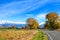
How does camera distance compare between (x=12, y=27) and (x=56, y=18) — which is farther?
(x=56, y=18)

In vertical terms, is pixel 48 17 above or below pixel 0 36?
above

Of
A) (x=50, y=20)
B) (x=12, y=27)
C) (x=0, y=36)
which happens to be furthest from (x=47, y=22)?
(x=0, y=36)

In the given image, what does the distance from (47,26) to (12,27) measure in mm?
94092

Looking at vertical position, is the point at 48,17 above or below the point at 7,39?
above

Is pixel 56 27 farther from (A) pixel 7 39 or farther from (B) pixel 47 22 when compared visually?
(A) pixel 7 39

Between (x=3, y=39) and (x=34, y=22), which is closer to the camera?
(x=3, y=39)

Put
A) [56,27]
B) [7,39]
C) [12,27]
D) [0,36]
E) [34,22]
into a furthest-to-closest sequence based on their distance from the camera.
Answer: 1. [34,22]
2. [56,27]
3. [12,27]
4. [0,36]
5. [7,39]

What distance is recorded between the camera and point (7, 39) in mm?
18000

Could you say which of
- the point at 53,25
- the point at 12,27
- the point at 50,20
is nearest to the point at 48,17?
the point at 50,20

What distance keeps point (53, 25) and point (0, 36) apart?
328 ft

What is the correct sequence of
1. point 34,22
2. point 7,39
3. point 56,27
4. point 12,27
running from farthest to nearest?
point 34,22
point 56,27
point 12,27
point 7,39

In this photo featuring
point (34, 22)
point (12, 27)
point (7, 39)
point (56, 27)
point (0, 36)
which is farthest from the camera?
point (34, 22)

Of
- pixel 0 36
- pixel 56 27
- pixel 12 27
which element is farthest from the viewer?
pixel 56 27

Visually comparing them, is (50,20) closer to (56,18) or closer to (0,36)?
(56,18)
